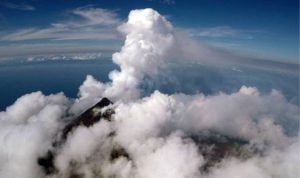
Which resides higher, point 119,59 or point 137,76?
point 119,59
